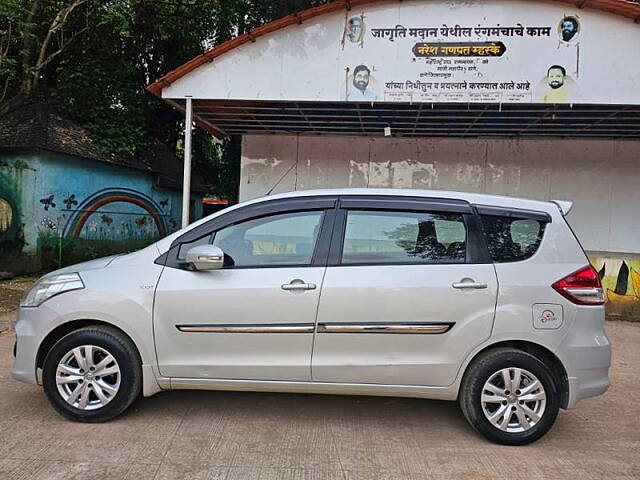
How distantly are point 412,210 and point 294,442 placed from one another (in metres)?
1.93

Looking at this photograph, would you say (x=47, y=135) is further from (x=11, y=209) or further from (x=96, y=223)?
(x=96, y=223)

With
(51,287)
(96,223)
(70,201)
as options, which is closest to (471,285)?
(51,287)

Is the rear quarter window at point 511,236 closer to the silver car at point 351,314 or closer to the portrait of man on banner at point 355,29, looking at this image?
the silver car at point 351,314

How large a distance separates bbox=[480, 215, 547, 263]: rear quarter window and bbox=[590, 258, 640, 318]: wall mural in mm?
5777

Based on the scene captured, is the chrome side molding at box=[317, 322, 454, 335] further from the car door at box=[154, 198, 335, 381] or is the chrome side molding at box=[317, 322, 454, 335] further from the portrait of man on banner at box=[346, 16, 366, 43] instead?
the portrait of man on banner at box=[346, 16, 366, 43]

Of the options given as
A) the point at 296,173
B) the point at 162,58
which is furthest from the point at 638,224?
the point at 162,58

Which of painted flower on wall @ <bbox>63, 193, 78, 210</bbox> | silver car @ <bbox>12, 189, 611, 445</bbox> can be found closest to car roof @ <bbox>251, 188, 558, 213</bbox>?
silver car @ <bbox>12, 189, 611, 445</bbox>

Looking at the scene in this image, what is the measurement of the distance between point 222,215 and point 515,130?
25.9 ft

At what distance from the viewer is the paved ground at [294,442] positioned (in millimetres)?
3348

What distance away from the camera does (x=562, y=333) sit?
3.71m

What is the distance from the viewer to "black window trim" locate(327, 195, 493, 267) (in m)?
3.86

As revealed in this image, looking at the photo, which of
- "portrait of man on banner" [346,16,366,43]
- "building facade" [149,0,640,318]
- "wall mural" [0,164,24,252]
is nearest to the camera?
"building facade" [149,0,640,318]

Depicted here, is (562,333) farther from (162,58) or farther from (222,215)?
(162,58)

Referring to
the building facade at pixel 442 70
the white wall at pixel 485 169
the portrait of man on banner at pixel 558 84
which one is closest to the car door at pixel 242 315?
the building facade at pixel 442 70
